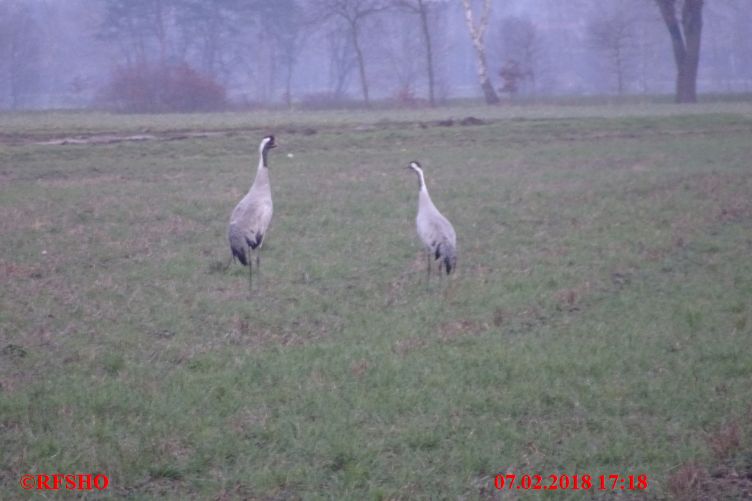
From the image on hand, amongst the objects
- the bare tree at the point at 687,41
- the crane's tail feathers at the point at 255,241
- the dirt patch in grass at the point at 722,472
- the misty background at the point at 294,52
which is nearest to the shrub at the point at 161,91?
the misty background at the point at 294,52

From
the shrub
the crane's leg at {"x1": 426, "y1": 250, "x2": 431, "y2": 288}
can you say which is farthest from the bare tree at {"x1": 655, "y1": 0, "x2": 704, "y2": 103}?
the crane's leg at {"x1": 426, "y1": 250, "x2": 431, "y2": 288}

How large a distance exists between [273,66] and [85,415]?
243ft

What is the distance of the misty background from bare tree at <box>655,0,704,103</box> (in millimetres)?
7068

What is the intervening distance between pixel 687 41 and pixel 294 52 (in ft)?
121

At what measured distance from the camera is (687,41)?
5041 centimetres

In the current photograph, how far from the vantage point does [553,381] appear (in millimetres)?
7477

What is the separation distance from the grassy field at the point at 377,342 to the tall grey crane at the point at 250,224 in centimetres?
41

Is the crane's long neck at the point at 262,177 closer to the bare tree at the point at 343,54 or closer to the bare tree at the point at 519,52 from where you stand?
the bare tree at the point at 519,52

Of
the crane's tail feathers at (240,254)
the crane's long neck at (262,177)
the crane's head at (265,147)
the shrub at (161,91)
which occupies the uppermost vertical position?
the shrub at (161,91)

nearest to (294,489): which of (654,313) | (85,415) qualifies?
(85,415)

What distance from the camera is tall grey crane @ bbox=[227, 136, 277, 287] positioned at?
11.1m

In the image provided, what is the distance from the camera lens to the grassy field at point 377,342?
20.0 feet

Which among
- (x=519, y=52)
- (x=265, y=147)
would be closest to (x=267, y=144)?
(x=265, y=147)

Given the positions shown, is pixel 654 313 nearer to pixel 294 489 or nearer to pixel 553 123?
pixel 294 489
